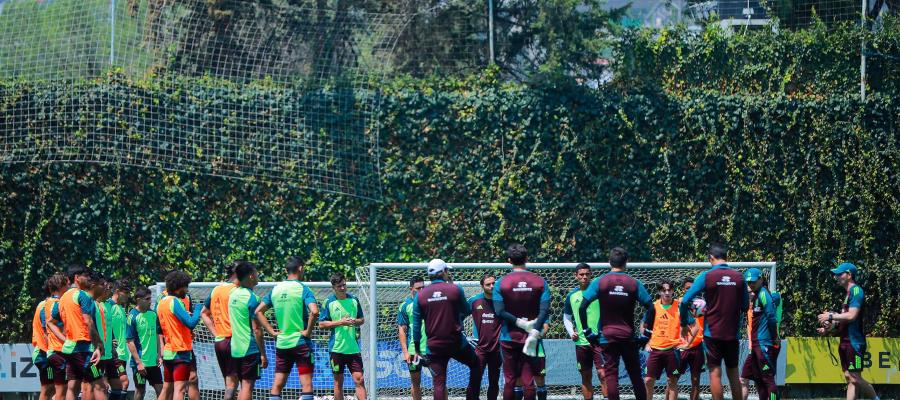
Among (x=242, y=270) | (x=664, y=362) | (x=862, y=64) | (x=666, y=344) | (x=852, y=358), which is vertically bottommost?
(x=664, y=362)

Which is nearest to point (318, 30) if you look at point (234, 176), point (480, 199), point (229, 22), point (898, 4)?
point (229, 22)

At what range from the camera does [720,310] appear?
1159 centimetres

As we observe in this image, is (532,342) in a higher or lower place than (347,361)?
higher

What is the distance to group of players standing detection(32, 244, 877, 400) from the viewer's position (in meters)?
11.4

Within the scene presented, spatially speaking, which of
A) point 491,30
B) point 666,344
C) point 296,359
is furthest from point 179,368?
point 491,30

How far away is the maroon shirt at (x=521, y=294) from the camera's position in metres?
11.3

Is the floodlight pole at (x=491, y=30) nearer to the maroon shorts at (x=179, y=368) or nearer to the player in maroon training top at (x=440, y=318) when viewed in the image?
the player in maroon training top at (x=440, y=318)

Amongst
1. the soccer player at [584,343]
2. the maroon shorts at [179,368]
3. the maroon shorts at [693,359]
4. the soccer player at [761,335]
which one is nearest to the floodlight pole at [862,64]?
the soccer player at [761,335]

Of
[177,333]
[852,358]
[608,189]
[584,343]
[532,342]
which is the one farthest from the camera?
[608,189]

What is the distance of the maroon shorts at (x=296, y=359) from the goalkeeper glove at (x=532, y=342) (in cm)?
263

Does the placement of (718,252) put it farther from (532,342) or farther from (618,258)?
(532,342)

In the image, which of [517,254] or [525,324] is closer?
[525,324]

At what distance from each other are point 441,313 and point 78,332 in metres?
4.23

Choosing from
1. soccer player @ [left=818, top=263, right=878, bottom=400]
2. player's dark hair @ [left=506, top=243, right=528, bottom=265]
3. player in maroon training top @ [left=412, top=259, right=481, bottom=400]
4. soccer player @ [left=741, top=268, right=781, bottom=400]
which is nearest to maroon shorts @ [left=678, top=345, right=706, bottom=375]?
soccer player @ [left=741, top=268, right=781, bottom=400]
